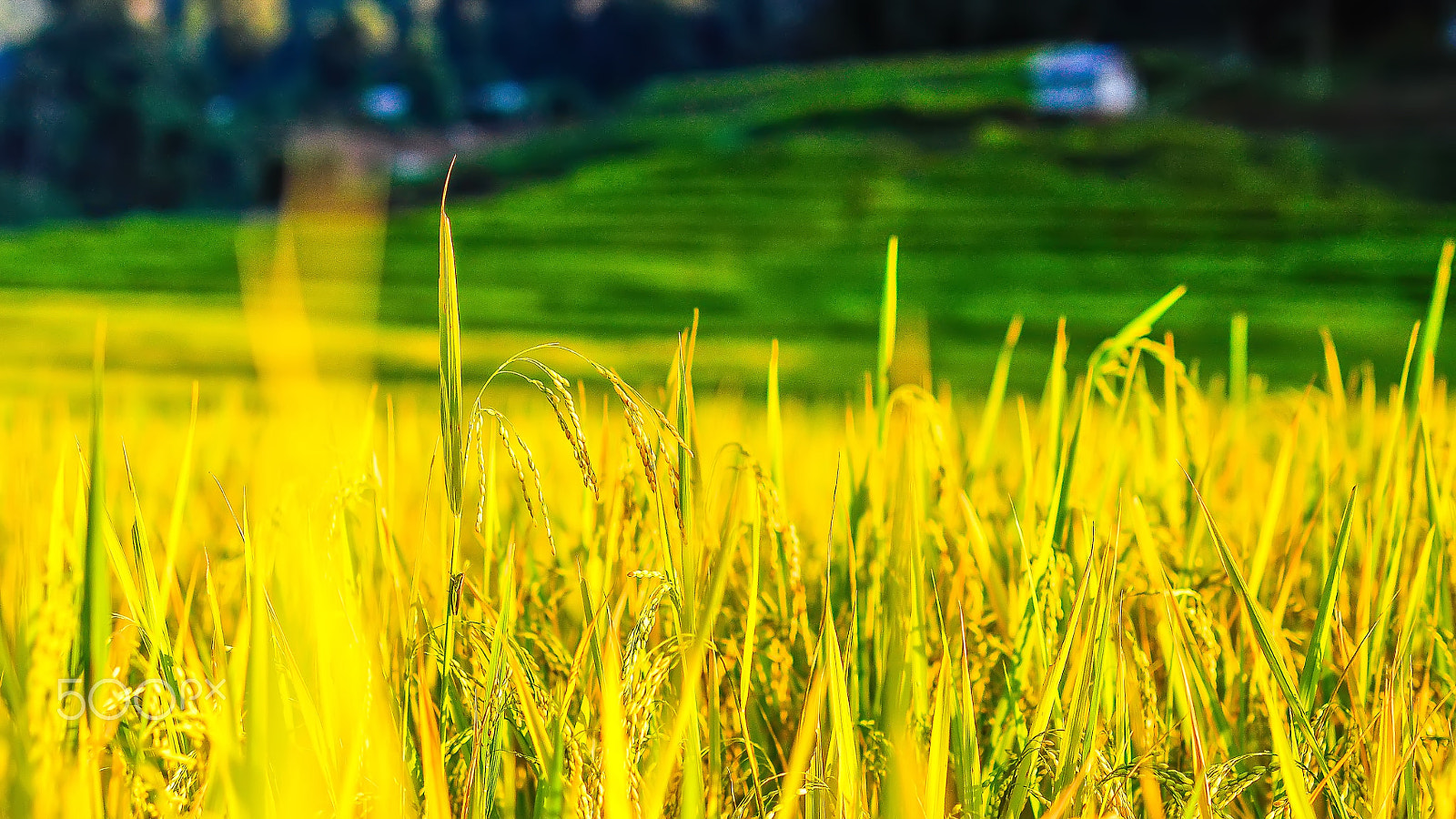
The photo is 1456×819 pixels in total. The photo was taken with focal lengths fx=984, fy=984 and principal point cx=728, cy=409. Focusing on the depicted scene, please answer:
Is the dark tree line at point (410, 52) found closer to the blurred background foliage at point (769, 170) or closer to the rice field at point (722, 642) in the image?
the blurred background foliage at point (769, 170)

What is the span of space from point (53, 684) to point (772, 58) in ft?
136

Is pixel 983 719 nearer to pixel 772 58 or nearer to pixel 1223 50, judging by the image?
pixel 1223 50

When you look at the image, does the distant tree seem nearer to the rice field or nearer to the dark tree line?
the dark tree line

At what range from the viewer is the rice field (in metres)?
0.51

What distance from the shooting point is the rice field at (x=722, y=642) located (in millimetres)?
515

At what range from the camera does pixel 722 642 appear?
2.38ft

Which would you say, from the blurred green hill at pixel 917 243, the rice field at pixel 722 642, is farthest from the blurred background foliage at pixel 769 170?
the rice field at pixel 722 642

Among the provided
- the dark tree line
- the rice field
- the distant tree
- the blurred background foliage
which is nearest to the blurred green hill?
the blurred background foliage

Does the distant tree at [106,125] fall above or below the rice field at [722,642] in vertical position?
above

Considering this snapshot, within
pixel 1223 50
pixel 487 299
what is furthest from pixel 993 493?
pixel 1223 50

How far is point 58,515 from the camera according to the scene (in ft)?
2.14

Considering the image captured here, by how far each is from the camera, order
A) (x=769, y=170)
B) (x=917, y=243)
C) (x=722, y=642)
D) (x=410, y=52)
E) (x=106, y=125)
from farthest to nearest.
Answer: (x=410, y=52) < (x=106, y=125) < (x=769, y=170) < (x=917, y=243) < (x=722, y=642)

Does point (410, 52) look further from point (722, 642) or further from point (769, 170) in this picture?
point (722, 642)

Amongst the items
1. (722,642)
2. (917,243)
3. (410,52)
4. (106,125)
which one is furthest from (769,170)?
(410,52)
